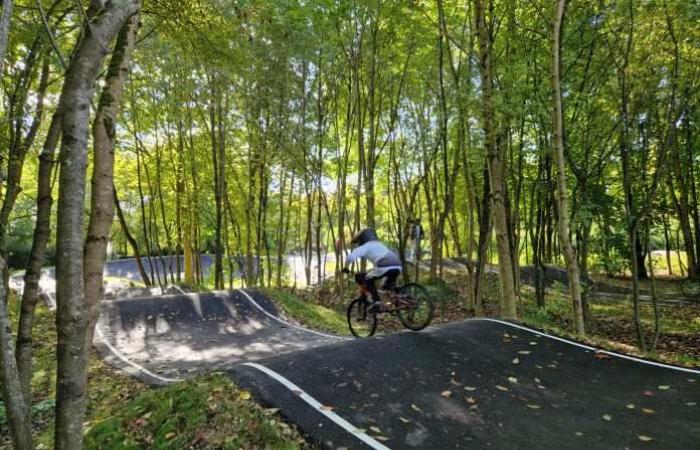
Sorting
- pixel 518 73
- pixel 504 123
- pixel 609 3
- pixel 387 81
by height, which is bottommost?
pixel 504 123

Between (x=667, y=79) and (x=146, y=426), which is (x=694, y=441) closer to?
(x=146, y=426)

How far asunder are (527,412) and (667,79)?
6.81 m

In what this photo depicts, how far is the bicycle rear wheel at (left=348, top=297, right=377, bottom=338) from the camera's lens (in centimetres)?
606

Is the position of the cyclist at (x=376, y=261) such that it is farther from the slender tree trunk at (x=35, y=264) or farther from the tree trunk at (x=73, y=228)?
the tree trunk at (x=73, y=228)

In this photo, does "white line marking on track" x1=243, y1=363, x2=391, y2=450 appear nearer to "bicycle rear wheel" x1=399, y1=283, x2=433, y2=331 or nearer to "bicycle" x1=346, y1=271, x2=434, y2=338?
"bicycle" x1=346, y1=271, x2=434, y2=338

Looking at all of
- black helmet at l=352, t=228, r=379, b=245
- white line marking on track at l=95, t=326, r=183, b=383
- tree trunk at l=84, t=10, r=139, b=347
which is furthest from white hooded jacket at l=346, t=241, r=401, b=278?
tree trunk at l=84, t=10, r=139, b=347

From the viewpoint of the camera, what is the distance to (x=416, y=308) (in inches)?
218

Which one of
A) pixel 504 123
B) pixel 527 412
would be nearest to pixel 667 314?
pixel 504 123

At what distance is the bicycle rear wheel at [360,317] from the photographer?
6.06 m

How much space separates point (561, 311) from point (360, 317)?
663cm

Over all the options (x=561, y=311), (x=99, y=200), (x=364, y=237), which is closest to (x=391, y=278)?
(x=364, y=237)

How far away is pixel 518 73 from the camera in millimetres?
6566

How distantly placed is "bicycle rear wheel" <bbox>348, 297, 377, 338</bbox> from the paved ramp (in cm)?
47

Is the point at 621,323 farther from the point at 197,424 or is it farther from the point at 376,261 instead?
the point at 197,424
